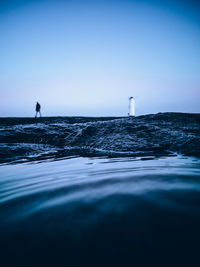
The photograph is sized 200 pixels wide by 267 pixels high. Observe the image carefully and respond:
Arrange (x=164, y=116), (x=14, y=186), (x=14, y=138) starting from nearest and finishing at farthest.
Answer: (x=14, y=186), (x=14, y=138), (x=164, y=116)

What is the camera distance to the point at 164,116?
6.22 metres

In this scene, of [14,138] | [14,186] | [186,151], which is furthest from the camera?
[14,138]

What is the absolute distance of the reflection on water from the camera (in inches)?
27.0

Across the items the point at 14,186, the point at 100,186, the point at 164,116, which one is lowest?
the point at 14,186

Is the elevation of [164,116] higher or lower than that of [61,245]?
higher

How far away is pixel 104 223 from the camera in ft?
2.88

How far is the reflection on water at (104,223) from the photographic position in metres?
0.68

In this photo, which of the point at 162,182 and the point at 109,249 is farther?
the point at 162,182

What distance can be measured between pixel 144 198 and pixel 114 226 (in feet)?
1.23

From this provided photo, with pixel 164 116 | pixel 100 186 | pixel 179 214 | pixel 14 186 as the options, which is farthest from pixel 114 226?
pixel 164 116

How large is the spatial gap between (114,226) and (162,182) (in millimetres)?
770

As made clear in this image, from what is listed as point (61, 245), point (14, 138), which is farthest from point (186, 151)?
point (14, 138)

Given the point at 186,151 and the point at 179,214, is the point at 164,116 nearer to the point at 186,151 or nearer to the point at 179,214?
the point at 186,151

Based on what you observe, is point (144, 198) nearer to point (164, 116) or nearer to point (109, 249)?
point (109, 249)
